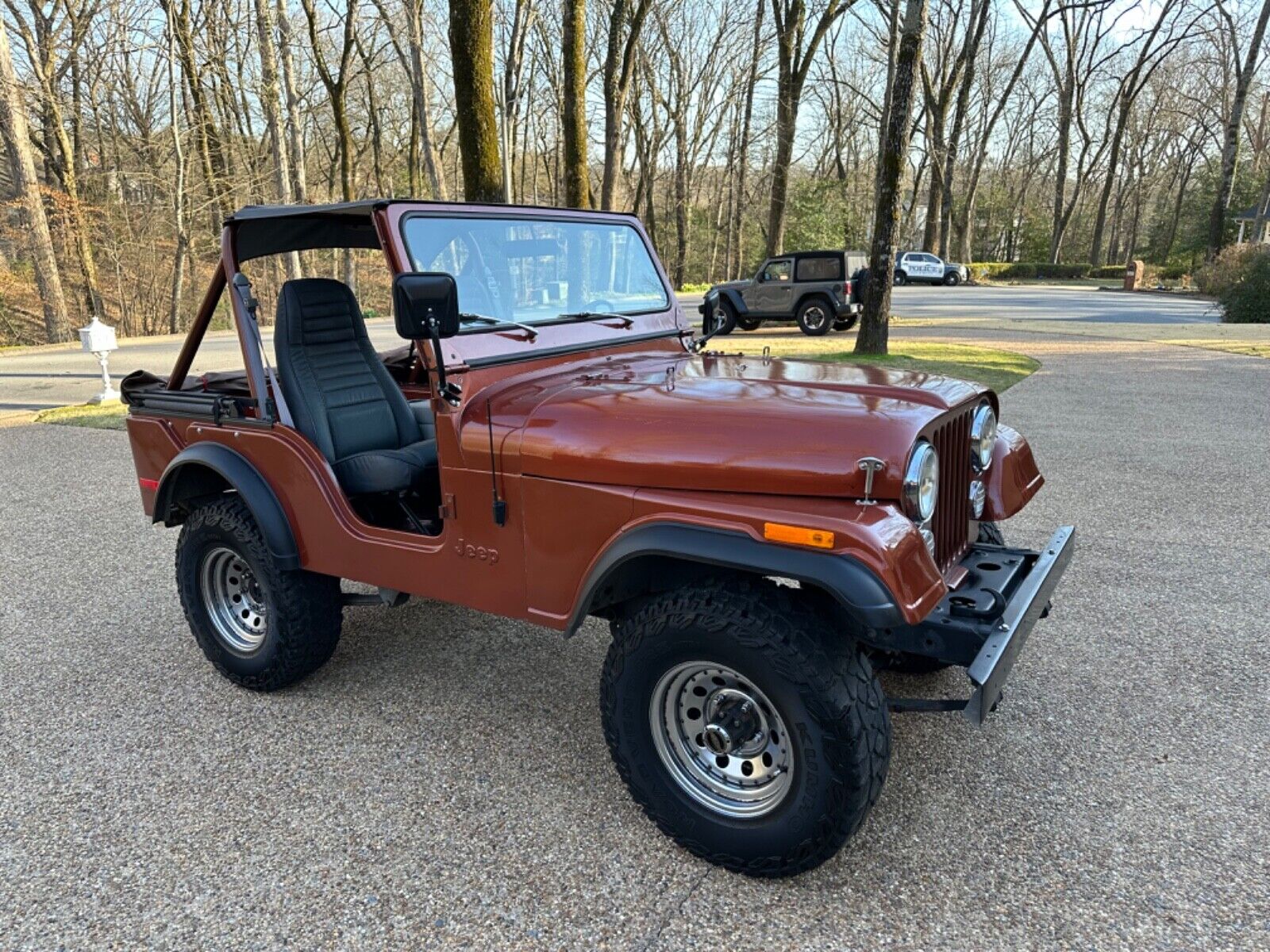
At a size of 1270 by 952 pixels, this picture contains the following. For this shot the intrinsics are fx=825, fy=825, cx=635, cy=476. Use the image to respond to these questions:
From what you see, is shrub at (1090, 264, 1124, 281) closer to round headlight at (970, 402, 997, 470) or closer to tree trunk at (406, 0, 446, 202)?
tree trunk at (406, 0, 446, 202)

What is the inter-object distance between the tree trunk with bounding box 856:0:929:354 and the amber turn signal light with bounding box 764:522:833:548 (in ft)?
32.0

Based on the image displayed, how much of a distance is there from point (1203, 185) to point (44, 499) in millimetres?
46825

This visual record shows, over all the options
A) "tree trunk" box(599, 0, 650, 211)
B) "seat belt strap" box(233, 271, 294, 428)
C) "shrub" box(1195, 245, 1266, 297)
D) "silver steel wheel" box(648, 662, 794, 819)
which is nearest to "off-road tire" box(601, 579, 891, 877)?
"silver steel wheel" box(648, 662, 794, 819)

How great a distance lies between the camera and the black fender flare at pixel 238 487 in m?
3.10

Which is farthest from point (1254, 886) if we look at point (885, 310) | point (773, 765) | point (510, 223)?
point (885, 310)

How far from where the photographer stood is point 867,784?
2121 millimetres

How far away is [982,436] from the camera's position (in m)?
2.76

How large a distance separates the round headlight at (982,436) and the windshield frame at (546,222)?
143 cm

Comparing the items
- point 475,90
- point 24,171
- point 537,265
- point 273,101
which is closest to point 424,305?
point 537,265

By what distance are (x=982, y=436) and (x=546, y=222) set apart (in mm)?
1879

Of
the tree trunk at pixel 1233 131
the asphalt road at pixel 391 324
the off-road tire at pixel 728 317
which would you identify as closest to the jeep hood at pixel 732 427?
the asphalt road at pixel 391 324

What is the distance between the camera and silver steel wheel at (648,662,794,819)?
228 centimetres

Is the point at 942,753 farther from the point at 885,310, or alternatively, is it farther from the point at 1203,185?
the point at 1203,185

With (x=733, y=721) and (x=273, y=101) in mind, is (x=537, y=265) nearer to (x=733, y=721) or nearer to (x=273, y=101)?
(x=733, y=721)
